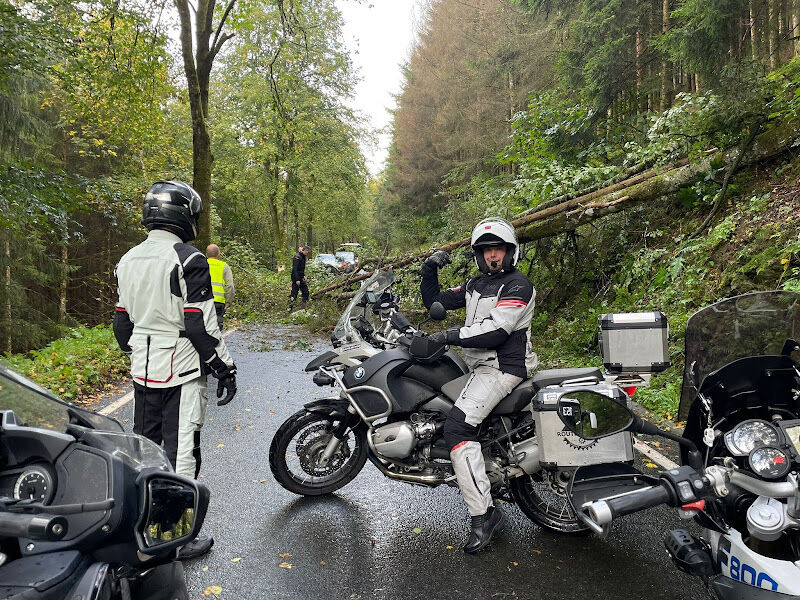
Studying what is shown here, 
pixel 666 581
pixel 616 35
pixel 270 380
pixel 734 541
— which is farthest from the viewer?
pixel 616 35

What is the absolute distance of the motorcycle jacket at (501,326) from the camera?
3736mm

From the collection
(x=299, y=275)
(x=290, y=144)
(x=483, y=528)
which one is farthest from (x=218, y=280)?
(x=290, y=144)

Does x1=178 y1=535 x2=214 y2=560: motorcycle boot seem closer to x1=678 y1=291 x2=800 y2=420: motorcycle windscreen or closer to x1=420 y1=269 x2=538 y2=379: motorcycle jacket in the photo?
x1=420 y1=269 x2=538 y2=379: motorcycle jacket

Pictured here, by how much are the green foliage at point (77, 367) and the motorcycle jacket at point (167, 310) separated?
4.40 meters

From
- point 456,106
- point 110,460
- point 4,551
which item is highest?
point 456,106

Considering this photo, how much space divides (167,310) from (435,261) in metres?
2.00

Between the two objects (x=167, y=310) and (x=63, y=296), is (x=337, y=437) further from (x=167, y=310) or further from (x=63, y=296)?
(x=63, y=296)

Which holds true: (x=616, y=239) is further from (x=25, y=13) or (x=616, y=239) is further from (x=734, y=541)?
(x=25, y=13)

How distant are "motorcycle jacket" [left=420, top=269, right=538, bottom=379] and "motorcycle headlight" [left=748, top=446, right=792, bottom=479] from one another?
6.08ft

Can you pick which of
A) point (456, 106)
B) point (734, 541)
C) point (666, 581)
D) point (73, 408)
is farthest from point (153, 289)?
point (456, 106)

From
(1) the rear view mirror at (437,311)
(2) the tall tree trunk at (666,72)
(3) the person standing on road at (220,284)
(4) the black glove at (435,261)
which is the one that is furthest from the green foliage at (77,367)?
(2) the tall tree trunk at (666,72)

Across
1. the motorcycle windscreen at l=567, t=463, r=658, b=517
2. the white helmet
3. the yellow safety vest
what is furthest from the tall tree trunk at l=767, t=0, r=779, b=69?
the yellow safety vest

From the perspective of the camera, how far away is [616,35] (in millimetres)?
11141

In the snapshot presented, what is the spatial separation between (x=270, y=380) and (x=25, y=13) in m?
7.40
